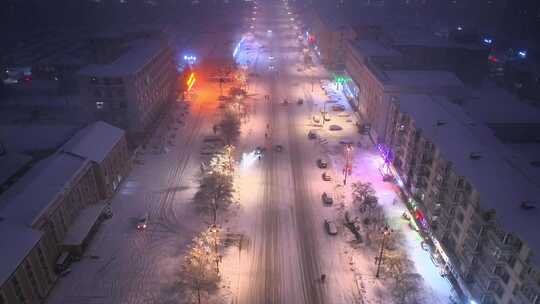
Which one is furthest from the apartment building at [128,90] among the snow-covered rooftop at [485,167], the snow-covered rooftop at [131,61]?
the snow-covered rooftop at [485,167]

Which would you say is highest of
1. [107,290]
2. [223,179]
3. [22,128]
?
[22,128]

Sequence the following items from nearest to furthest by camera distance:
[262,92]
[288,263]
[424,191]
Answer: [288,263]
[424,191]
[262,92]

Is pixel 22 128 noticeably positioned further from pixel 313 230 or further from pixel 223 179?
pixel 313 230

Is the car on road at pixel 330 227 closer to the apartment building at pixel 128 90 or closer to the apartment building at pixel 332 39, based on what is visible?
the apartment building at pixel 128 90

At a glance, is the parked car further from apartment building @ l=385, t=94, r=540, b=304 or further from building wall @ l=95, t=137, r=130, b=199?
building wall @ l=95, t=137, r=130, b=199

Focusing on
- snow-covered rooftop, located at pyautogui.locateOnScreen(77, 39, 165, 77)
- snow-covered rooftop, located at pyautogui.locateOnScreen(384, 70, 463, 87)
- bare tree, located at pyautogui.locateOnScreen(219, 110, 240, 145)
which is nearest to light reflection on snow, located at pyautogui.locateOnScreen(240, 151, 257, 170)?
bare tree, located at pyautogui.locateOnScreen(219, 110, 240, 145)

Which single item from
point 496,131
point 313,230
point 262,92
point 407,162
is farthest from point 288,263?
point 262,92
